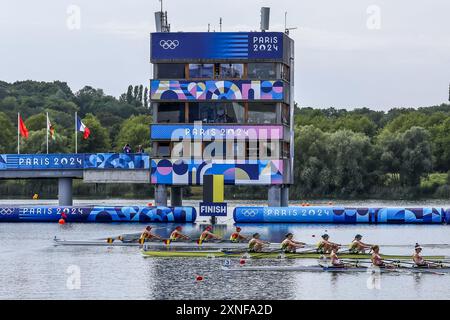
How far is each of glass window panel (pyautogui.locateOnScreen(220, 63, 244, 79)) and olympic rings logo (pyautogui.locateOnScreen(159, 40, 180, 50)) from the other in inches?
159

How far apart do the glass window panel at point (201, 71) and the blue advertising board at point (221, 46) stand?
717 mm

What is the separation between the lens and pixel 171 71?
307 ft

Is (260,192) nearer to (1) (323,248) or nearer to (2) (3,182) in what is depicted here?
(2) (3,182)

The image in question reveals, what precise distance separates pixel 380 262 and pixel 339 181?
8705 centimetres

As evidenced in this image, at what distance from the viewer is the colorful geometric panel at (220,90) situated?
304ft

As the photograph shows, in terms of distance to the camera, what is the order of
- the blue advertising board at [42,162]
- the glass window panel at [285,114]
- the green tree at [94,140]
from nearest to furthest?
the glass window panel at [285,114]
the blue advertising board at [42,162]
the green tree at [94,140]

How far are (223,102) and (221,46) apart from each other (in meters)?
4.45

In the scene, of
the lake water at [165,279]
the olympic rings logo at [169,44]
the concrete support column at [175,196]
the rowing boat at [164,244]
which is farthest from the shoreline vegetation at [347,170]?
the rowing boat at [164,244]

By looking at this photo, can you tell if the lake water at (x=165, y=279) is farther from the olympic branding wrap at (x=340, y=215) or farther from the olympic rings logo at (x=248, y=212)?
the olympic rings logo at (x=248, y=212)

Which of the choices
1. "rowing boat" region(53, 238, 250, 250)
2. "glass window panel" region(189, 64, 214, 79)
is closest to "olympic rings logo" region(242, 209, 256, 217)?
"glass window panel" region(189, 64, 214, 79)

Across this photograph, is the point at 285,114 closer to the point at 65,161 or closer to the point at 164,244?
the point at 65,161

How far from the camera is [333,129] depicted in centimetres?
17938

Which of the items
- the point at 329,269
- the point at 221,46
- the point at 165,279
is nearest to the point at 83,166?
the point at 221,46
